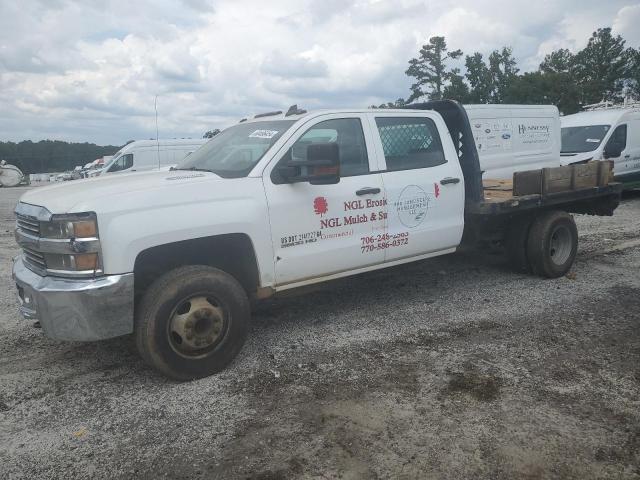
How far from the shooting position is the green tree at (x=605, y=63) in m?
46.7

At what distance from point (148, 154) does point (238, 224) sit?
16.0 metres

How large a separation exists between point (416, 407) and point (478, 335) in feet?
4.82

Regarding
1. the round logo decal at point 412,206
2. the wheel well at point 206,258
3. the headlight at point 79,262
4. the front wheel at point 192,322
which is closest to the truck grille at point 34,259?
the headlight at point 79,262

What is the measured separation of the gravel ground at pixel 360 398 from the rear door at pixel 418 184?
765 mm

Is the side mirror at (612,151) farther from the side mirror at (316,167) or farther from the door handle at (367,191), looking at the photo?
the side mirror at (316,167)

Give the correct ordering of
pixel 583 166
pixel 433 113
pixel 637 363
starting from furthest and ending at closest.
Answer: pixel 583 166
pixel 433 113
pixel 637 363

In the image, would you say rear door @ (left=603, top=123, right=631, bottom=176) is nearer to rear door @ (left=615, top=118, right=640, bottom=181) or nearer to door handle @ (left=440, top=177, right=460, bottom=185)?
rear door @ (left=615, top=118, right=640, bottom=181)

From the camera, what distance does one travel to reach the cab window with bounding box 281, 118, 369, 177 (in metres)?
4.54

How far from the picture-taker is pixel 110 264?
136 inches

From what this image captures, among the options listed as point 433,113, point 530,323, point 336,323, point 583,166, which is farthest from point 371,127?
point 583,166

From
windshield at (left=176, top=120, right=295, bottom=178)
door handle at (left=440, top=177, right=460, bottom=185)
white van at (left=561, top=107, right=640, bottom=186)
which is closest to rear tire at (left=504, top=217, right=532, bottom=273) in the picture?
door handle at (left=440, top=177, right=460, bottom=185)

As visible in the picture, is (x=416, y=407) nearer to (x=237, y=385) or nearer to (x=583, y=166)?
(x=237, y=385)

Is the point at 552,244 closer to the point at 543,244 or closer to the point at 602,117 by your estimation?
the point at 543,244

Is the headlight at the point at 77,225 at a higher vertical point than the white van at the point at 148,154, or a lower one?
lower
